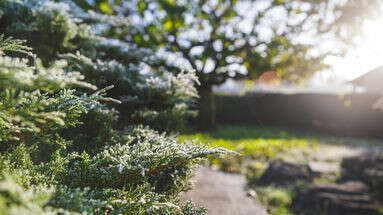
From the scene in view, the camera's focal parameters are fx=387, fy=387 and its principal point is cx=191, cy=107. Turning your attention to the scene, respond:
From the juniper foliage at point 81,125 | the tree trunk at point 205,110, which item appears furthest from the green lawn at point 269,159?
the tree trunk at point 205,110

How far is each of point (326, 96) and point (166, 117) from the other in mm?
20897

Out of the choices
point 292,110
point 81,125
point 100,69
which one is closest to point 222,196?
point 81,125

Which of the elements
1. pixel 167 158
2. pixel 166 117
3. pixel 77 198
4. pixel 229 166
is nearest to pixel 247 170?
pixel 229 166

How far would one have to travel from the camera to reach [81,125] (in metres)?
5.00

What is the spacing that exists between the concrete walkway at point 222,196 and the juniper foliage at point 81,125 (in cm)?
130

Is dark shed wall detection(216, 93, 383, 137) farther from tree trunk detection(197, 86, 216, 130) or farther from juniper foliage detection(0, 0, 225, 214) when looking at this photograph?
juniper foliage detection(0, 0, 225, 214)

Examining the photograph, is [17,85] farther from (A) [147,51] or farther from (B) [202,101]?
(B) [202,101]

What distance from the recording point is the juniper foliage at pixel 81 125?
230cm

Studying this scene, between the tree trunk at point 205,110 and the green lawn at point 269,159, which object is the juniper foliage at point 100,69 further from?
the tree trunk at point 205,110

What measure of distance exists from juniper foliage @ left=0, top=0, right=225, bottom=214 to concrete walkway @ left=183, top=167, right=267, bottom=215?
1.30 meters

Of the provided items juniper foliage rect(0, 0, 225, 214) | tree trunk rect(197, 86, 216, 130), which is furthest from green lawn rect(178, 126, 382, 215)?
tree trunk rect(197, 86, 216, 130)

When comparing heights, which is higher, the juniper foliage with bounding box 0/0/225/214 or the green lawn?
the juniper foliage with bounding box 0/0/225/214

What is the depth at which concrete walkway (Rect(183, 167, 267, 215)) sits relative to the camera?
19.3ft

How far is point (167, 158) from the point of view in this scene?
10.3 feet
